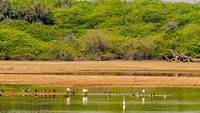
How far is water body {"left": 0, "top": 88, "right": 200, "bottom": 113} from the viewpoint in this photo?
33.5 m

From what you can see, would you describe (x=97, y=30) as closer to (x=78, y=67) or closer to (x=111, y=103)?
(x=78, y=67)

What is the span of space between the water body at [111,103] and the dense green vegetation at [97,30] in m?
44.3

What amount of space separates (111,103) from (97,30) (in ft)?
199

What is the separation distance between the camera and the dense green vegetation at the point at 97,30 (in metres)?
88.1

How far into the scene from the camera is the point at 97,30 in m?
97.4

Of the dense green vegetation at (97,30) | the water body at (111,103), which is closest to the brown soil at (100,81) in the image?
the water body at (111,103)

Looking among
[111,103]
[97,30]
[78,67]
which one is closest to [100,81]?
[111,103]

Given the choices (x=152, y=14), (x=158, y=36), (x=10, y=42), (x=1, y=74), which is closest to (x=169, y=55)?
(x=158, y=36)

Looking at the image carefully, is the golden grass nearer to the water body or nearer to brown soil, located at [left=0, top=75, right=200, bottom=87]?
brown soil, located at [left=0, top=75, right=200, bottom=87]

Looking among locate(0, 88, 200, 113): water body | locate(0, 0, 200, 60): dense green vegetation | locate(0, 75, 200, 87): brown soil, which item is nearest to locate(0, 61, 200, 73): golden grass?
locate(0, 75, 200, 87): brown soil

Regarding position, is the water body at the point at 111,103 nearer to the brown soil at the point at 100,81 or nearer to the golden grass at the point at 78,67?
the brown soil at the point at 100,81

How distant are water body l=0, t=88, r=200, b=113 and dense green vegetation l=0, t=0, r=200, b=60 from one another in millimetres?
44276

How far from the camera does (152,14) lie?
11706 centimetres

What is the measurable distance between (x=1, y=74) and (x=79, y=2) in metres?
78.7
